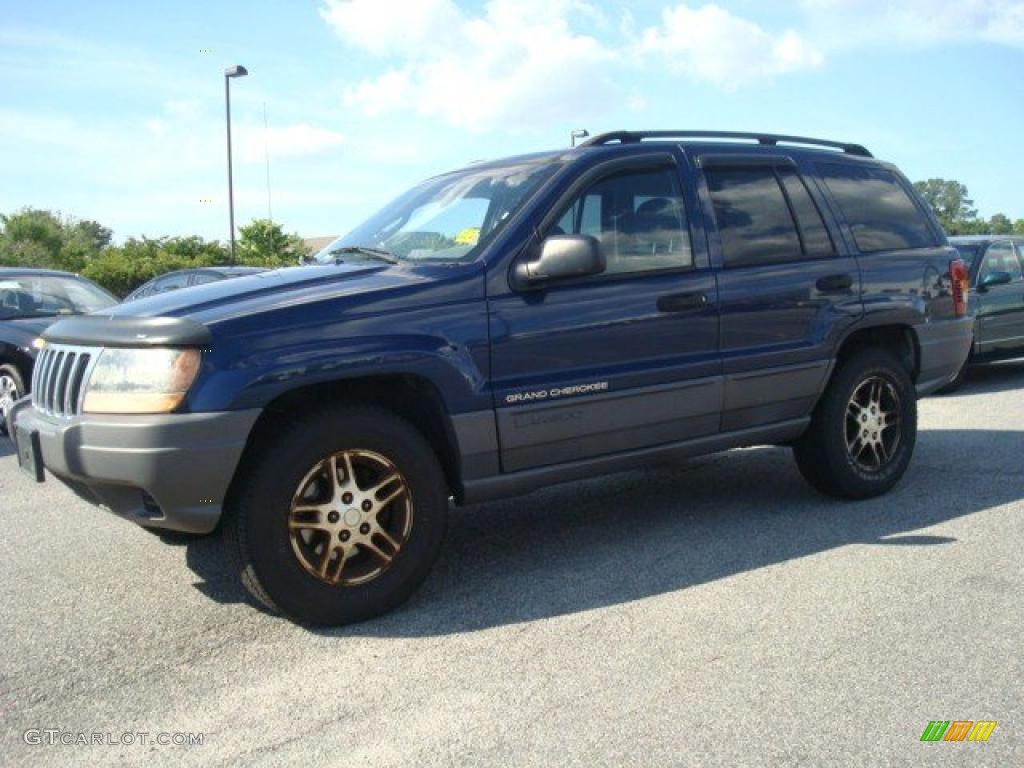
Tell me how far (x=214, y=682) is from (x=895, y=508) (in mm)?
3676

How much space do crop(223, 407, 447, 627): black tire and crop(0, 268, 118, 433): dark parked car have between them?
5.94 meters

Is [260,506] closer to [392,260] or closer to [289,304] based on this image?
[289,304]

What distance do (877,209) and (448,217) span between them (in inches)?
103

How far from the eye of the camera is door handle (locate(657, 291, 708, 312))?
15.4 ft

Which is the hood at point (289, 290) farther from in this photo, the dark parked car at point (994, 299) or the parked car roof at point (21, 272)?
the dark parked car at point (994, 299)

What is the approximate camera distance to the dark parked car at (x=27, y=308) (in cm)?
909

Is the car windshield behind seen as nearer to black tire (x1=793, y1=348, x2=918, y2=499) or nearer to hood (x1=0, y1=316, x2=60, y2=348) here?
black tire (x1=793, y1=348, x2=918, y2=499)

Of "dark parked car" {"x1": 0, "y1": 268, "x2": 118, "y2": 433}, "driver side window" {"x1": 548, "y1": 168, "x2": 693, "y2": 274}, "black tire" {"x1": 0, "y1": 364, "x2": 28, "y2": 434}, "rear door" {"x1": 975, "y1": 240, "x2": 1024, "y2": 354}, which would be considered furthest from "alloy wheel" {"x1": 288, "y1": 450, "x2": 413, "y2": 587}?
"rear door" {"x1": 975, "y1": 240, "x2": 1024, "y2": 354}

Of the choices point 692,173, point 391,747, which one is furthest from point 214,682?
point 692,173

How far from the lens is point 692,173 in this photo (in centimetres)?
501

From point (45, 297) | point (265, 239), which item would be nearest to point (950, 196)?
point (265, 239)

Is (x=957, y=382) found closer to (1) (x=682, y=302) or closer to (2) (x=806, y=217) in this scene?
(2) (x=806, y=217)

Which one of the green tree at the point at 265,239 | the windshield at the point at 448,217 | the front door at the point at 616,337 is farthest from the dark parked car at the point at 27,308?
the green tree at the point at 265,239

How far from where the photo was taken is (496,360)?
4.20 meters
